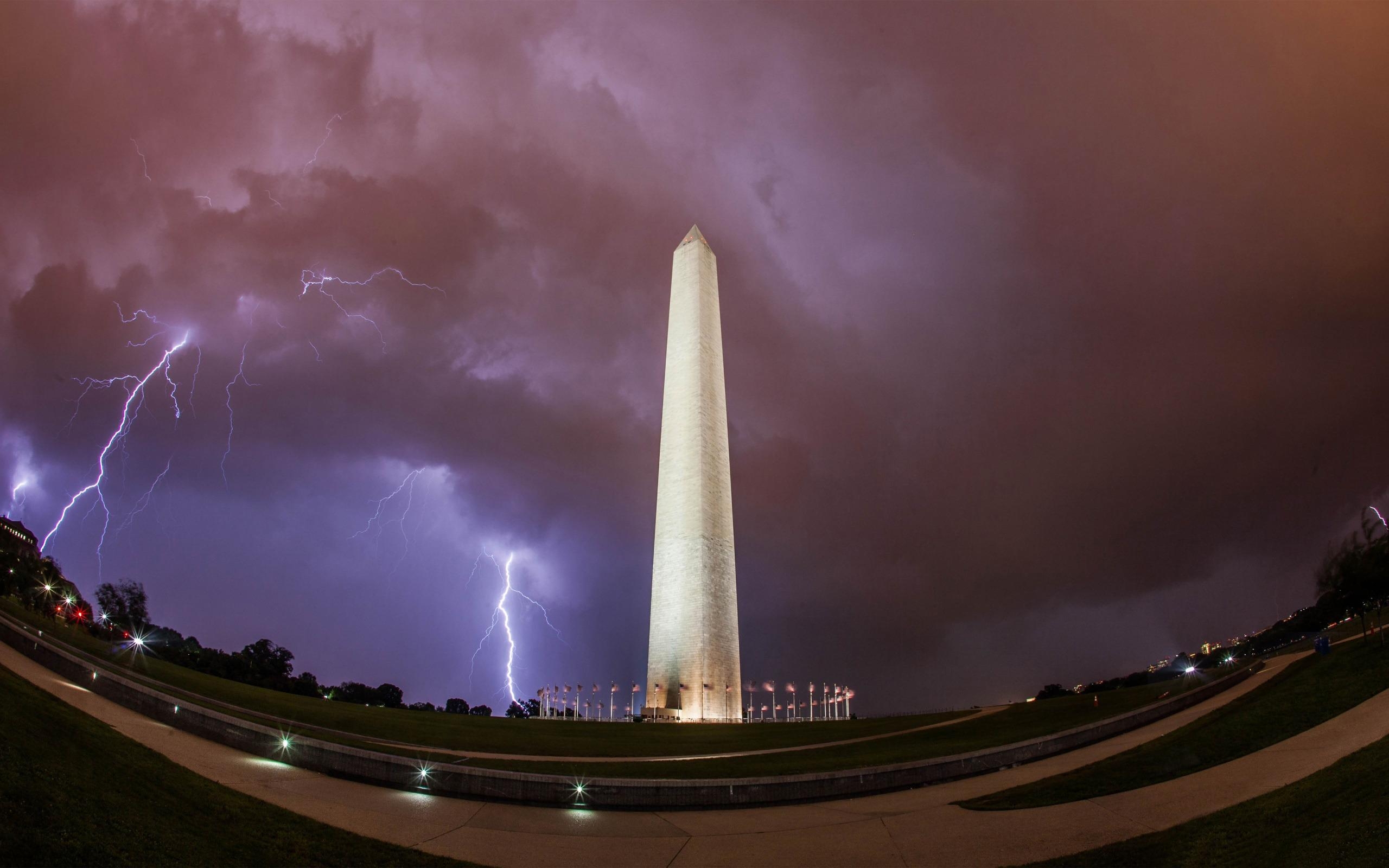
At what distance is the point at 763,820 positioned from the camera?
360 inches

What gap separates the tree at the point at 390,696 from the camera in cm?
4528

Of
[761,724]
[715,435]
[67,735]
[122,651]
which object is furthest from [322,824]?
[715,435]

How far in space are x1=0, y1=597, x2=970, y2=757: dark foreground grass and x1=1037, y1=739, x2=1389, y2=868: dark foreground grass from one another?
11.4m

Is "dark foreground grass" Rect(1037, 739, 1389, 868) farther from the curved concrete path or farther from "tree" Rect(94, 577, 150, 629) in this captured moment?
"tree" Rect(94, 577, 150, 629)

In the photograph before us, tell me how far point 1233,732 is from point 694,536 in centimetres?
3097

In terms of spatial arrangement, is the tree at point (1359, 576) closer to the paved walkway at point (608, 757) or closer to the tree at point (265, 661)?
the paved walkway at point (608, 757)

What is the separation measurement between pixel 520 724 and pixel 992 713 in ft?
56.5

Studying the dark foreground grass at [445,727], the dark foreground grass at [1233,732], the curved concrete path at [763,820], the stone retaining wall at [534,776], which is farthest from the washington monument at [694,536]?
the curved concrete path at [763,820]

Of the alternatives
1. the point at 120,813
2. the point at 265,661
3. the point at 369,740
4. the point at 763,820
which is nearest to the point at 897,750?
the point at 763,820

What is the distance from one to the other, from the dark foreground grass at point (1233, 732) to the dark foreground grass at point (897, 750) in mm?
2562

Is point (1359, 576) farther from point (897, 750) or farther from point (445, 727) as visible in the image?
point (445, 727)

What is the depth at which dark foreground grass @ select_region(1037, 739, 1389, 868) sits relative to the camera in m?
5.88

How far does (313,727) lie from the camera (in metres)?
15.3

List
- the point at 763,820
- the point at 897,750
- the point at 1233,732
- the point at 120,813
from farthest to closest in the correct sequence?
the point at 897,750 < the point at 1233,732 < the point at 763,820 < the point at 120,813
